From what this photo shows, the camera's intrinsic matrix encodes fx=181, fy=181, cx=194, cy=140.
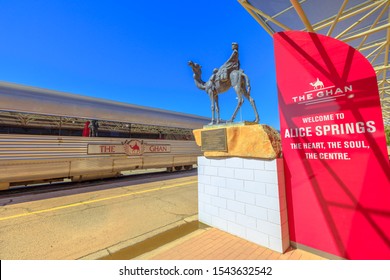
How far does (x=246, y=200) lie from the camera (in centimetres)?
339

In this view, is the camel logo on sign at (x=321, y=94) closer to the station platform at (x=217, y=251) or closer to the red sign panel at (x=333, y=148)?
the red sign panel at (x=333, y=148)

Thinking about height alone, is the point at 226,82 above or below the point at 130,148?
above

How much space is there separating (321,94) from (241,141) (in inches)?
57.2

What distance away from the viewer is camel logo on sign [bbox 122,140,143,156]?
10.3 metres

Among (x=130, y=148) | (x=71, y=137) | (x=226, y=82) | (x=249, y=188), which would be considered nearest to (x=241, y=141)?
(x=249, y=188)

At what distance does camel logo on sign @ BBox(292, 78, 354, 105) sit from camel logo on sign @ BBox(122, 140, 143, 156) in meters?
9.19

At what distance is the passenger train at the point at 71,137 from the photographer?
23.4ft

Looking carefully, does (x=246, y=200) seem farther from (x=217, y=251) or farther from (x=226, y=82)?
(x=226, y=82)

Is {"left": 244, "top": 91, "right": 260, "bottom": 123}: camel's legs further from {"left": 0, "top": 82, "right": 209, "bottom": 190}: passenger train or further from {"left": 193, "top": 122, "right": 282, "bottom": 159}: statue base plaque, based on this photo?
{"left": 0, "top": 82, "right": 209, "bottom": 190}: passenger train

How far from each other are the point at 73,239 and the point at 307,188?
4.56 meters

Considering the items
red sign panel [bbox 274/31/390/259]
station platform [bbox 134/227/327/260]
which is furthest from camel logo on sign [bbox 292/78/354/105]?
station platform [bbox 134/227/327/260]

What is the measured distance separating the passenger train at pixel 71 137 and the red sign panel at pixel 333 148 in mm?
8976

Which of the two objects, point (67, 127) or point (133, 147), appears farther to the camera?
point (133, 147)

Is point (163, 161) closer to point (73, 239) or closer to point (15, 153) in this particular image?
point (15, 153)
